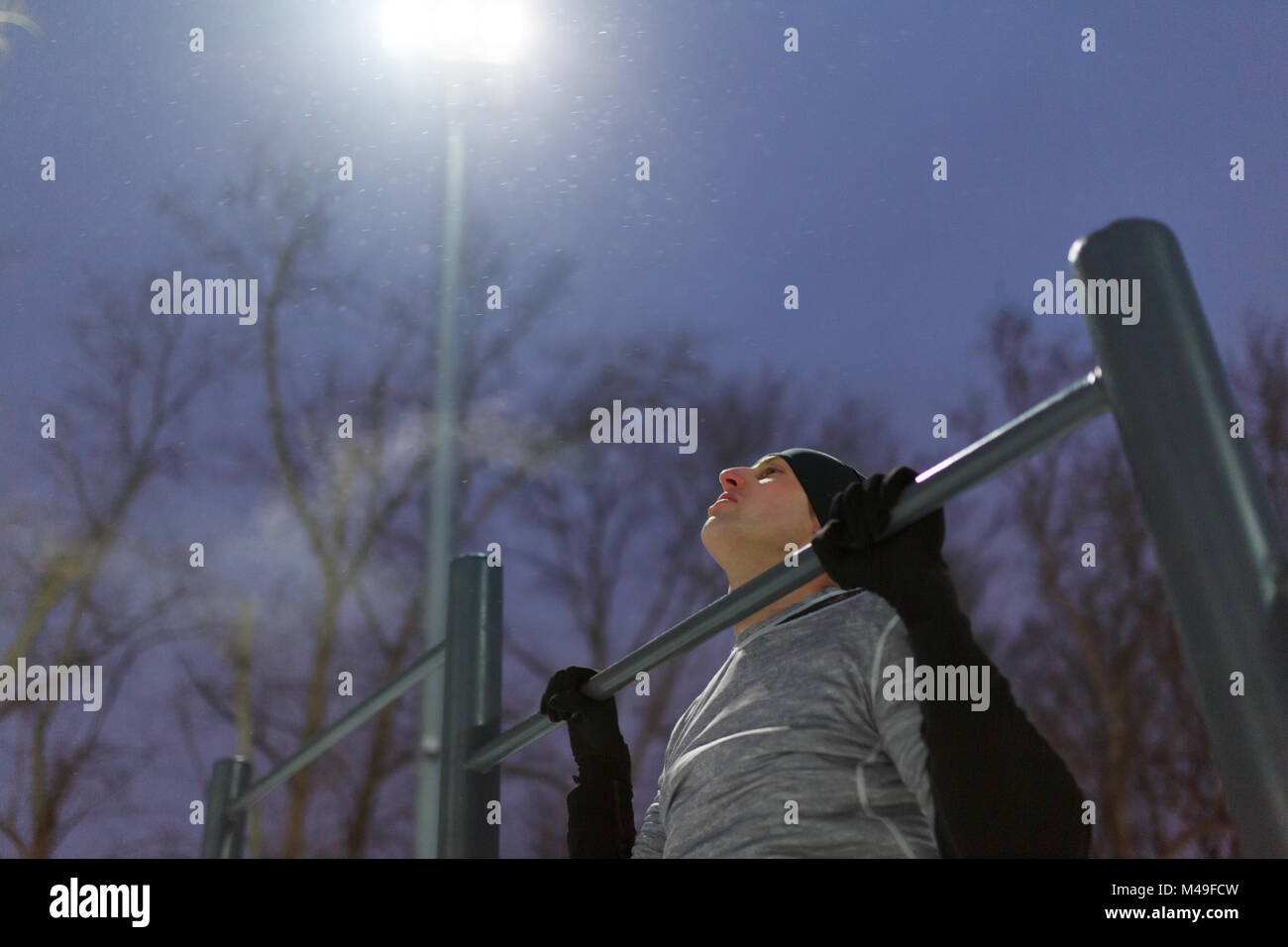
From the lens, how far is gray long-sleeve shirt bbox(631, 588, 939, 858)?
3.54ft

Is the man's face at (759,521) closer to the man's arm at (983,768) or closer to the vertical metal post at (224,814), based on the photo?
the man's arm at (983,768)

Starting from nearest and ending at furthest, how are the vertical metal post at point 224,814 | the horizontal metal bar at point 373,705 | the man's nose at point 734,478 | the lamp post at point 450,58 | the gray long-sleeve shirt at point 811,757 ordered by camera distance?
the gray long-sleeve shirt at point 811,757, the horizontal metal bar at point 373,705, the man's nose at point 734,478, the vertical metal post at point 224,814, the lamp post at point 450,58

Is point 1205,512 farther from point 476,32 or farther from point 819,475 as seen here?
point 476,32

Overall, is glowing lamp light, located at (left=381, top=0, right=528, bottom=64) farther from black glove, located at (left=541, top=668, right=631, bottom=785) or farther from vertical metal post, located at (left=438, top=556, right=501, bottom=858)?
black glove, located at (left=541, top=668, right=631, bottom=785)

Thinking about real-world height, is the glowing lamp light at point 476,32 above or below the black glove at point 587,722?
above

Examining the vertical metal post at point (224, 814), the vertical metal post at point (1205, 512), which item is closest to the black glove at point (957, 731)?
the vertical metal post at point (1205, 512)

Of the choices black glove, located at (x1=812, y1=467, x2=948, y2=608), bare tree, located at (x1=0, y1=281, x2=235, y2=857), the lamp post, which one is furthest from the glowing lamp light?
black glove, located at (x1=812, y1=467, x2=948, y2=608)

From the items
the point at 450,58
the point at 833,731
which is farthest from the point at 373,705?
the point at 450,58

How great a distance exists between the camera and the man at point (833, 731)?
931 millimetres

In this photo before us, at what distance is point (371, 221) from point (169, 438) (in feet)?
6.00

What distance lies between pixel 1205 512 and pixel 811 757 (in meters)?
0.59

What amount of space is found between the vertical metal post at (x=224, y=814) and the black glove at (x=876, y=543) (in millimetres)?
1498

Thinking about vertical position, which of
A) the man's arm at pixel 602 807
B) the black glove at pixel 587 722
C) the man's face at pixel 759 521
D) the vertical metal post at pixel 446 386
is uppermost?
the vertical metal post at pixel 446 386
